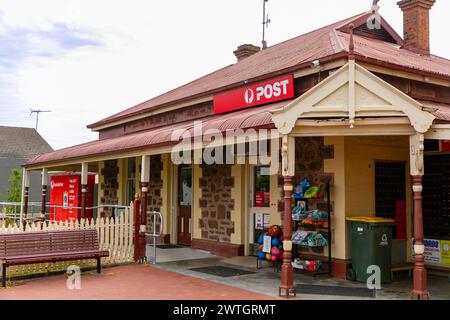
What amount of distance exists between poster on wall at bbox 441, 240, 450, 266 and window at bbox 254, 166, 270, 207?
12.1 feet

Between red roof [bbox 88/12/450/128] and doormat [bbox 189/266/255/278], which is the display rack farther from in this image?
red roof [bbox 88/12/450/128]

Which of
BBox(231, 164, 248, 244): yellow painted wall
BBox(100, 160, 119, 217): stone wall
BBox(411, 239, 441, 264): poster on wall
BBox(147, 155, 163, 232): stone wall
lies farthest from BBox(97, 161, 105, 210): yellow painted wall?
BBox(411, 239, 441, 264): poster on wall

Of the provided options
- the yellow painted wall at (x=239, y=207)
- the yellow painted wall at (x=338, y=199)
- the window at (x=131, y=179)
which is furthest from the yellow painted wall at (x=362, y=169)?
the window at (x=131, y=179)

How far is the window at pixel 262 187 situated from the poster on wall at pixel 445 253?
368 centimetres

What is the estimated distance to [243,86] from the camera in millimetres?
11391

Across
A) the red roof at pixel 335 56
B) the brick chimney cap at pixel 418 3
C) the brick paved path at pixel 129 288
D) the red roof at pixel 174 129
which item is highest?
the brick chimney cap at pixel 418 3

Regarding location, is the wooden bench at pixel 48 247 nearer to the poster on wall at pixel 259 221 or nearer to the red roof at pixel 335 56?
the poster on wall at pixel 259 221

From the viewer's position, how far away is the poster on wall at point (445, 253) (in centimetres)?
912

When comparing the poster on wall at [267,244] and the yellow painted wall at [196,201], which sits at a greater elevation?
the yellow painted wall at [196,201]

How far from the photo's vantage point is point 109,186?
17.7m

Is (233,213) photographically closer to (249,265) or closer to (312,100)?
(249,265)

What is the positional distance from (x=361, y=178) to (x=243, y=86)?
12.4ft
